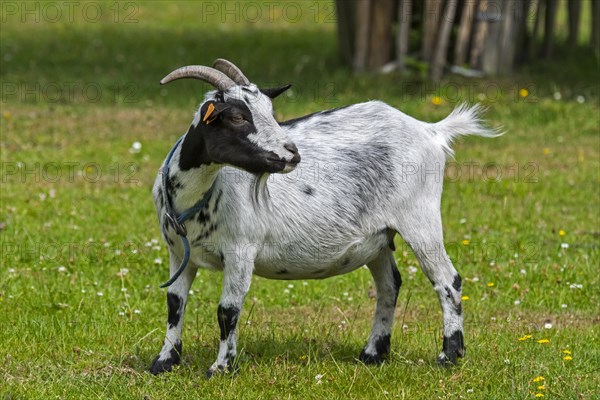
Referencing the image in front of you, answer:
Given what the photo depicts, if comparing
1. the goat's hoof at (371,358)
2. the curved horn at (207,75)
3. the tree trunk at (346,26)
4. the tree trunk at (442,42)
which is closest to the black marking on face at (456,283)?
the goat's hoof at (371,358)

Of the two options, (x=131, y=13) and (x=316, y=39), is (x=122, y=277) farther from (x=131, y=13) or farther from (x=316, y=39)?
(x=131, y=13)

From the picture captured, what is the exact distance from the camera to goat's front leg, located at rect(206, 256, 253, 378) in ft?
21.0

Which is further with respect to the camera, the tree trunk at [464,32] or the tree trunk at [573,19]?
the tree trunk at [573,19]

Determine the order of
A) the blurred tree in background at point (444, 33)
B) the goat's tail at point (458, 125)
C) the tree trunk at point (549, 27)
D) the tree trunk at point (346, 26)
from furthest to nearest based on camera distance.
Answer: the tree trunk at point (346, 26) < the tree trunk at point (549, 27) < the blurred tree in background at point (444, 33) < the goat's tail at point (458, 125)

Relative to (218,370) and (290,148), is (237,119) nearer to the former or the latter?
(290,148)

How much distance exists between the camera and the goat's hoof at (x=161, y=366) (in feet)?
21.8

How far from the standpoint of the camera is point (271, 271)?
6660 mm

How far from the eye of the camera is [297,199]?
6625mm

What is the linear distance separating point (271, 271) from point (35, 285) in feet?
8.18

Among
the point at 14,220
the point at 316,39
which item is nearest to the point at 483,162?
the point at 14,220

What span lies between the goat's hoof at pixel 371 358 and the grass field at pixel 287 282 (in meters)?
0.09

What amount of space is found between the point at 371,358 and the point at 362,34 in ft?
31.8

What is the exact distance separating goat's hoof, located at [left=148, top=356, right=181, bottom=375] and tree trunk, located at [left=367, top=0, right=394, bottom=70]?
10101mm

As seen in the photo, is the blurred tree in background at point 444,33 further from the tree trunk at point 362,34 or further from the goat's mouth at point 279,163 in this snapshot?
the goat's mouth at point 279,163
